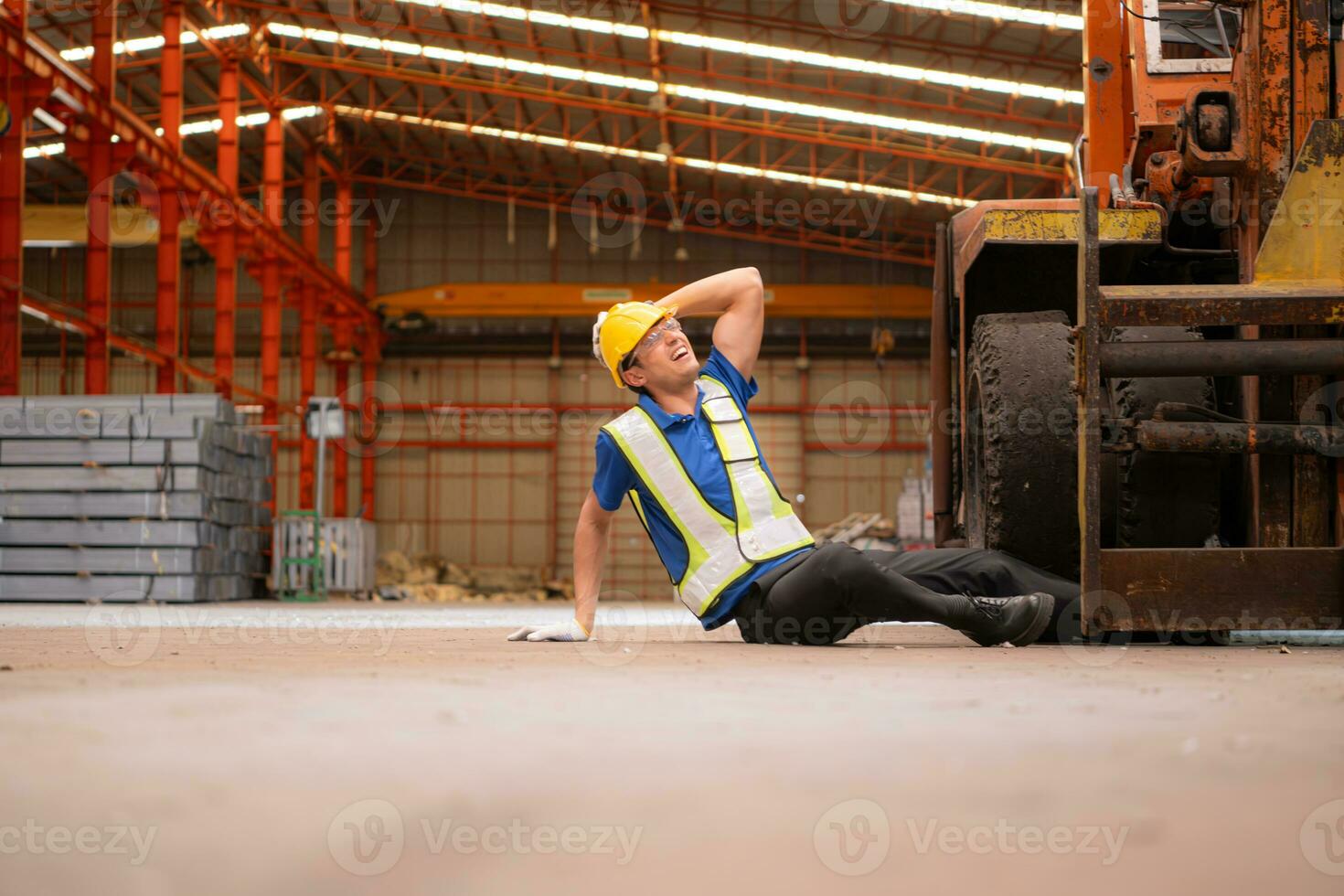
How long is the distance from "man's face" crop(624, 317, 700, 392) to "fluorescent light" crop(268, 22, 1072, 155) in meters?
17.6

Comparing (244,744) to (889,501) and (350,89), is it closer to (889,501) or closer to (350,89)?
(350,89)

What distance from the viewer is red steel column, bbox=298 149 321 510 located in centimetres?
2458

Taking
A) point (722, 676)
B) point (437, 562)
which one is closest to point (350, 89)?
point (437, 562)

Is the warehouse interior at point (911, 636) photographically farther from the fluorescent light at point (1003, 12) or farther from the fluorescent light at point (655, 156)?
the fluorescent light at point (1003, 12)

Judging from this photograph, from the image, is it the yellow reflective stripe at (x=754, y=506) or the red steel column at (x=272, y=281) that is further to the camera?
the red steel column at (x=272, y=281)

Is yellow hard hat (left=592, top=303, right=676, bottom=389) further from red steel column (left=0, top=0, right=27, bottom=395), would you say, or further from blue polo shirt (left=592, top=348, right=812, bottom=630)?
red steel column (left=0, top=0, right=27, bottom=395)

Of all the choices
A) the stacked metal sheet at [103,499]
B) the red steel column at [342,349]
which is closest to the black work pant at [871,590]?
the stacked metal sheet at [103,499]

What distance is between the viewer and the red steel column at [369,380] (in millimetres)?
28281

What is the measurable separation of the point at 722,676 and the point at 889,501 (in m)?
26.0

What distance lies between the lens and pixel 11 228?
14.1 metres

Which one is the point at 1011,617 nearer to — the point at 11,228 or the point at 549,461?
the point at 11,228

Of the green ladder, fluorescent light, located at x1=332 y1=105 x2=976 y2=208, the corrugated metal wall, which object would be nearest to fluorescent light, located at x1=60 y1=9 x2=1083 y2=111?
fluorescent light, located at x1=332 y1=105 x2=976 y2=208

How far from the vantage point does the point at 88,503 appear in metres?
14.1

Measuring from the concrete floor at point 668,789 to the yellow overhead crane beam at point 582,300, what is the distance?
26071mm
